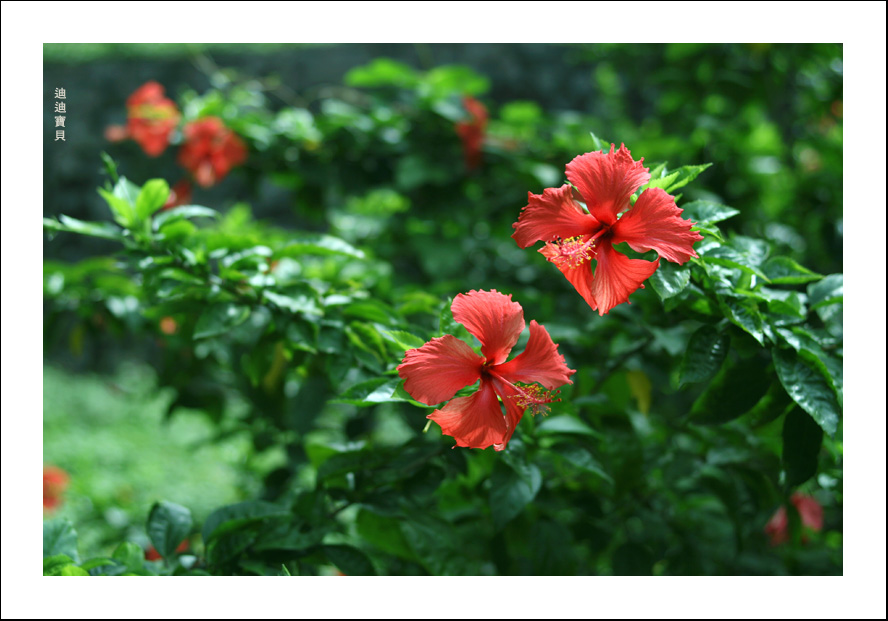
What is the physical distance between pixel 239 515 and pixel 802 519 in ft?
3.34

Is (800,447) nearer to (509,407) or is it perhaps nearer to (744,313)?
(744,313)

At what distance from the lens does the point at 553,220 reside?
69cm

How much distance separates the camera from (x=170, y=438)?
362 cm

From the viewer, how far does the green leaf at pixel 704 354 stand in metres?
0.76

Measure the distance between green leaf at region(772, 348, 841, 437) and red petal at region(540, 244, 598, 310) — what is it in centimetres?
26

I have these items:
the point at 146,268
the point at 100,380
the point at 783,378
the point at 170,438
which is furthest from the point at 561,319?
the point at 100,380

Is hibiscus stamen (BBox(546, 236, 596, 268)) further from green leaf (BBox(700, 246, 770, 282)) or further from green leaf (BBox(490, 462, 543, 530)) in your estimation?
green leaf (BBox(490, 462, 543, 530))

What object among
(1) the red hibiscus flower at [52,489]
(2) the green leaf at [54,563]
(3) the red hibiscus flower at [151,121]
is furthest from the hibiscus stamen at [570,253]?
(1) the red hibiscus flower at [52,489]

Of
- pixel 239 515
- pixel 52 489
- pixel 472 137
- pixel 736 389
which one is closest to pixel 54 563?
pixel 239 515

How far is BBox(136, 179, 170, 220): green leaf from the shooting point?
956mm

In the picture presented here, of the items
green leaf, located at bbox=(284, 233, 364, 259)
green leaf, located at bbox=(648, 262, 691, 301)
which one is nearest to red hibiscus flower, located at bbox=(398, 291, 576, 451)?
green leaf, located at bbox=(648, 262, 691, 301)

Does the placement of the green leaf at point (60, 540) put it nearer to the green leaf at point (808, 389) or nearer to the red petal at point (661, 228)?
the red petal at point (661, 228)

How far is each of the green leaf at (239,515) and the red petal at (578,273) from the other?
20.8 inches

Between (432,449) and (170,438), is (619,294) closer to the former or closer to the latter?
(432,449)
